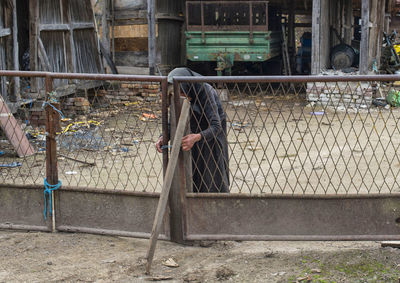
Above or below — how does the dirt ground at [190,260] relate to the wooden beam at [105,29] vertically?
below

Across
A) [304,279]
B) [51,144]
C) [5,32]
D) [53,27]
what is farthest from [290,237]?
[53,27]

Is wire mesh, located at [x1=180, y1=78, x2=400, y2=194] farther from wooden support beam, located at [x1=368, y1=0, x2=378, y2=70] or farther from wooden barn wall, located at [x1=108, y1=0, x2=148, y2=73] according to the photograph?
wooden barn wall, located at [x1=108, y1=0, x2=148, y2=73]

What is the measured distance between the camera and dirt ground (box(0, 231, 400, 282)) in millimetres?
3863

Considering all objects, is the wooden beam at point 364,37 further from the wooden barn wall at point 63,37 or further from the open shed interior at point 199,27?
the wooden barn wall at point 63,37

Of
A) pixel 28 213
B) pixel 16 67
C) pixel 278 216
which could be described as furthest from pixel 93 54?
pixel 278 216

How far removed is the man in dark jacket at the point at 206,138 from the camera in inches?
167

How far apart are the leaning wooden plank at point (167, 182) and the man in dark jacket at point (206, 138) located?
16cm

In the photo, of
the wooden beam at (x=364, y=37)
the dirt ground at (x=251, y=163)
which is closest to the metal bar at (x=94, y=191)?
the dirt ground at (x=251, y=163)

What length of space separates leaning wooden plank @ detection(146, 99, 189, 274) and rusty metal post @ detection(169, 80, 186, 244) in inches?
4.7

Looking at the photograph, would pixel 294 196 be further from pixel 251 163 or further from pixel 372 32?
pixel 372 32

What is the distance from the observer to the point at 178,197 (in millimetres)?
4230

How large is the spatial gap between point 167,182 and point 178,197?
Answer: 39 cm

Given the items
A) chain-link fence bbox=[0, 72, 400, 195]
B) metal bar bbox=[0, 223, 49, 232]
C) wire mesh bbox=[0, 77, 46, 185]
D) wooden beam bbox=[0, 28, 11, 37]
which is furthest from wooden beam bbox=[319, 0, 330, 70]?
metal bar bbox=[0, 223, 49, 232]

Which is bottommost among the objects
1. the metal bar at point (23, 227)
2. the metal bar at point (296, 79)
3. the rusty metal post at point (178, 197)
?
the metal bar at point (23, 227)
